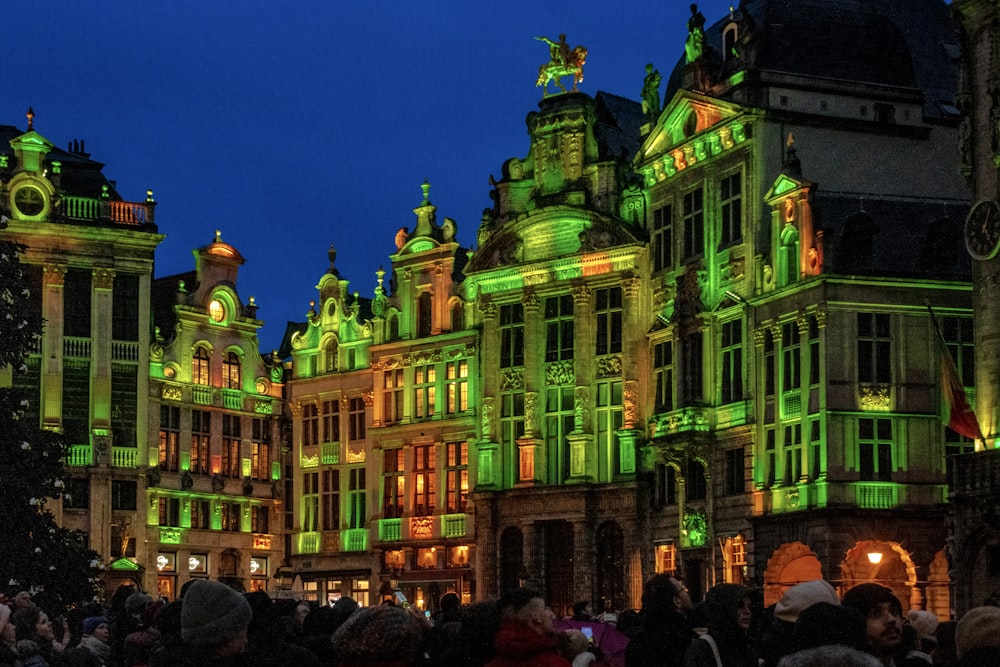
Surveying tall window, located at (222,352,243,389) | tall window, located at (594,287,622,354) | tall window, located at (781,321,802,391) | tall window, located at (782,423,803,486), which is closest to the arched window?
tall window, located at (222,352,243,389)

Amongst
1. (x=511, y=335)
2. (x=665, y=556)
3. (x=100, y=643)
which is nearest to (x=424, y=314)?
(x=511, y=335)

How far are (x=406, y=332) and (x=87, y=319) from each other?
873cm

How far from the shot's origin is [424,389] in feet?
172

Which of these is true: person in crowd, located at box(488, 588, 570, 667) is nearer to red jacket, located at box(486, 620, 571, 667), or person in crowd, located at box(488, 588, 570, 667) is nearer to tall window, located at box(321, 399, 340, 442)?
red jacket, located at box(486, 620, 571, 667)

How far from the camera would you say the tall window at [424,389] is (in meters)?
52.3

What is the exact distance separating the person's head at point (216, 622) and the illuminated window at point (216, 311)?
47930 mm

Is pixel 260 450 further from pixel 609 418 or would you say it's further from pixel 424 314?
pixel 609 418

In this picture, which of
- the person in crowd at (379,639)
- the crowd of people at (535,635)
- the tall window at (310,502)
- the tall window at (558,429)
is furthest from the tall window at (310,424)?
the person in crowd at (379,639)

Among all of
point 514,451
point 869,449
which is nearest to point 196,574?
point 514,451

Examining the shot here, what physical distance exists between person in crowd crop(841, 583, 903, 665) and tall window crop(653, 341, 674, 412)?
36505 mm

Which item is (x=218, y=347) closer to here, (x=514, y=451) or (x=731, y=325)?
(x=514, y=451)

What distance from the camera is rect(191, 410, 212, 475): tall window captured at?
54.7 meters

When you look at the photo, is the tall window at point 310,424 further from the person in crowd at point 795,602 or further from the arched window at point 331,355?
the person in crowd at point 795,602

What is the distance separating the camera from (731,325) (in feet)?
143
